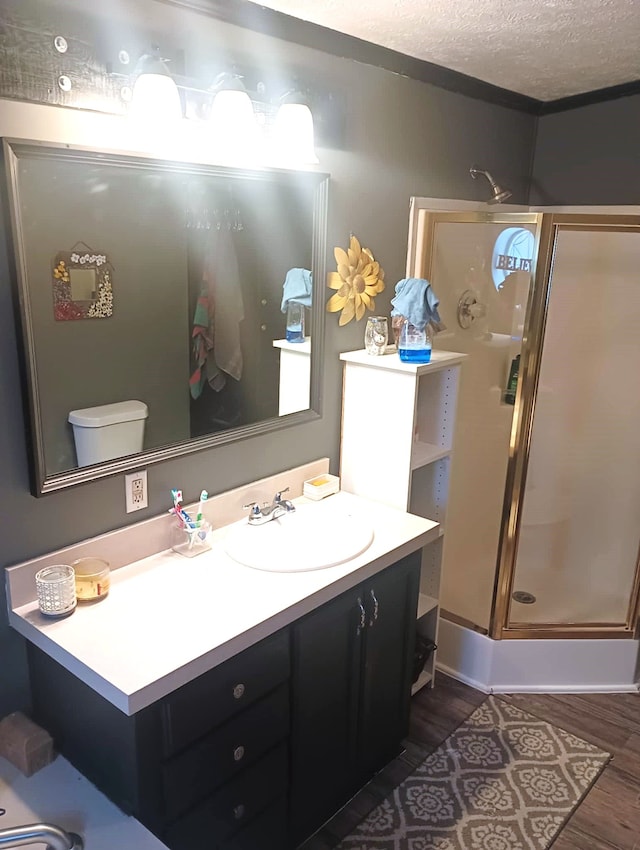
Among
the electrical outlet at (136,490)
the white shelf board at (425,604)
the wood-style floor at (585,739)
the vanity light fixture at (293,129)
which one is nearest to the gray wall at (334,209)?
the electrical outlet at (136,490)

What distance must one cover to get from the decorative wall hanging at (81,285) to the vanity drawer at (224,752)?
1019mm

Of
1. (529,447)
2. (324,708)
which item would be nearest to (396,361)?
(529,447)

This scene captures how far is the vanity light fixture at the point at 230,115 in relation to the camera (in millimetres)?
1773

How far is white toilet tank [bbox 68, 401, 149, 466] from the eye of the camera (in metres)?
1.69

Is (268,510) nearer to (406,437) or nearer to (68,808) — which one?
(406,437)

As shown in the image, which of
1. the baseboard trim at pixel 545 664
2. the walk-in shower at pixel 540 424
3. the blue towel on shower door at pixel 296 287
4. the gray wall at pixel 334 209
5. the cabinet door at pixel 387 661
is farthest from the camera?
the baseboard trim at pixel 545 664

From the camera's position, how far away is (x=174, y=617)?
5.19 ft

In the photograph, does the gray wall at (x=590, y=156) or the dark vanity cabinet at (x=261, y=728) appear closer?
the dark vanity cabinet at (x=261, y=728)

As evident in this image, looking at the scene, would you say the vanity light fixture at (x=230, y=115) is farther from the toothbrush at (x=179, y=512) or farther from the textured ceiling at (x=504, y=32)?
the toothbrush at (x=179, y=512)

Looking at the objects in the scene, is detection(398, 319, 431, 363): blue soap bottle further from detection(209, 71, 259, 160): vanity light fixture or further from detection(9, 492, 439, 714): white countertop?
detection(209, 71, 259, 160): vanity light fixture

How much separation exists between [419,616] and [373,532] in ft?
2.18

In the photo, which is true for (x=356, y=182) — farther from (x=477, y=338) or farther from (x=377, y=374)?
(x=477, y=338)

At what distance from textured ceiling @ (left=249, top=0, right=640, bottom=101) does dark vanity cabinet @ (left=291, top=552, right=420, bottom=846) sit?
156 cm

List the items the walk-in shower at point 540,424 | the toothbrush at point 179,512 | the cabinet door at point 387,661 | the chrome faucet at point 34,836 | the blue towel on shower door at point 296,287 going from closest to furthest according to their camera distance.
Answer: the chrome faucet at point 34,836 < the toothbrush at point 179,512 < the cabinet door at point 387,661 < the blue towel on shower door at point 296,287 < the walk-in shower at point 540,424
